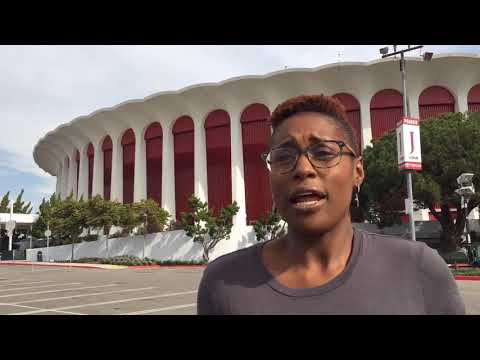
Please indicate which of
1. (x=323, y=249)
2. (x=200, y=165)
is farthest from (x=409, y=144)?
(x=200, y=165)

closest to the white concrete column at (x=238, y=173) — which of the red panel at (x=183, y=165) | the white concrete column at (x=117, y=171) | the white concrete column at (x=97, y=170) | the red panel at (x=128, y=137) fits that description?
the red panel at (x=183, y=165)

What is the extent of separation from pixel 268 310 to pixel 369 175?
2887 centimetres

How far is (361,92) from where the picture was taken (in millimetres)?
36656

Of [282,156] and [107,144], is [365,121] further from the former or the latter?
[282,156]

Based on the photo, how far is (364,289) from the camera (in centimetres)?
142

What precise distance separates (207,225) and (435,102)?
21931 millimetres

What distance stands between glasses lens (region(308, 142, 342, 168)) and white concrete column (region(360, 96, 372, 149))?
35.7 metres

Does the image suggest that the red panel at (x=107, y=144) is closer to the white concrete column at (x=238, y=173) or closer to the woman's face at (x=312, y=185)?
the white concrete column at (x=238, y=173)

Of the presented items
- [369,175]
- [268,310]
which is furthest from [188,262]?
[268,310]

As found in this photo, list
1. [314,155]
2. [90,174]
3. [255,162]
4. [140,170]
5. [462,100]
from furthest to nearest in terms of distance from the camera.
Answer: [90,174], [140,170], [255,162], [462,100], [314,155]

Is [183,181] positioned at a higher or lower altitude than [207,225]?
higher

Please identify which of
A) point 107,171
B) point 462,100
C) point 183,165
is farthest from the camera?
point 107,171
